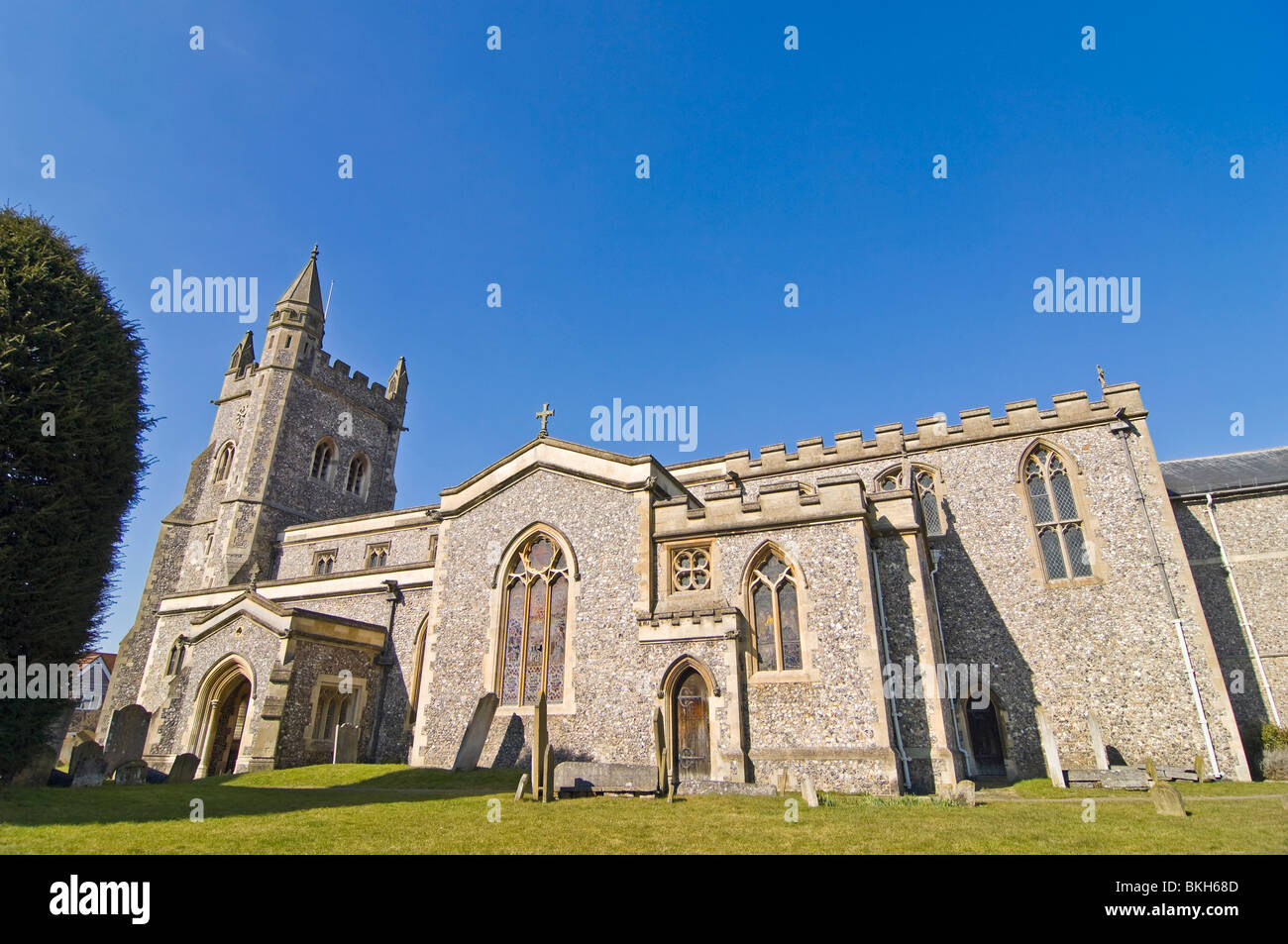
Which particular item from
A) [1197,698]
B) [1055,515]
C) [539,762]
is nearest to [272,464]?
[539,762]

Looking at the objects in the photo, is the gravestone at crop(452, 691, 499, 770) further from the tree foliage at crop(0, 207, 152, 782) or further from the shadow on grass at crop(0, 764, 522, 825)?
the tree foliage at crop(0, 207, 152, 782)

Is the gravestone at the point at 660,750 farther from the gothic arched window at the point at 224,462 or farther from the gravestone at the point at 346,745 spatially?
the gothic arched window at the point at 224,462

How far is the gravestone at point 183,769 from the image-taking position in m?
18.4

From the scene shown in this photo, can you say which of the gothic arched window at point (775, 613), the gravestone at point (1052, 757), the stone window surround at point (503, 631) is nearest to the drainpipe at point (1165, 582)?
the gravestone at point (1052, 757)

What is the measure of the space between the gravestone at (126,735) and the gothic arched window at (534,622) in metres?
10.3

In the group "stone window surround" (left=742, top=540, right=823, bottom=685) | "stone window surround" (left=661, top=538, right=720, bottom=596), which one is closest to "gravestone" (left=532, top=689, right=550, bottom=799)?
"stone window surround" (left=742, top=540, right=823, bottom=685)

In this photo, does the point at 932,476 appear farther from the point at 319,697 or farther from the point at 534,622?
the point at 319,697

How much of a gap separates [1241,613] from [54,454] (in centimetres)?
2888

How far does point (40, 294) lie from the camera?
45.2 feet

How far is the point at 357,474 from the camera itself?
1510 inches

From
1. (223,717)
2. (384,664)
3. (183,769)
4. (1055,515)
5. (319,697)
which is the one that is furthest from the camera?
(384,664)

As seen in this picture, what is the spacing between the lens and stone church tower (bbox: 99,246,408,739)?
102 feet

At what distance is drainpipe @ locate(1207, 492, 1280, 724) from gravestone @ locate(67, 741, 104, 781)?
2987 cm
